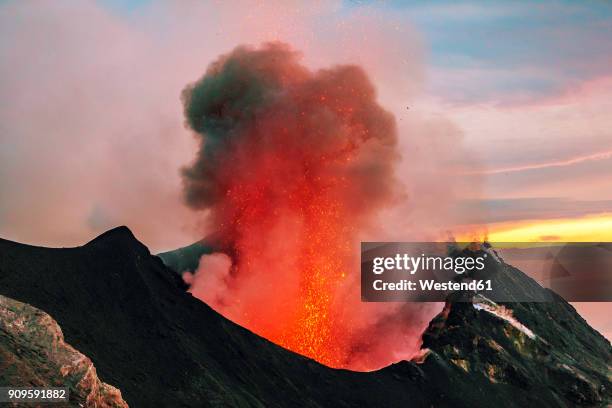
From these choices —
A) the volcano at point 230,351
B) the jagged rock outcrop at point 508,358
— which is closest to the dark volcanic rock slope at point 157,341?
the volcano at point 230,351

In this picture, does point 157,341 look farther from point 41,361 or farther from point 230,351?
point 41,361

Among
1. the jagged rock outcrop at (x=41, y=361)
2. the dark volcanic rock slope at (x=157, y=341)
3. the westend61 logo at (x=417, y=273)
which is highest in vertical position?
the westend61 logo at (x=417, y=273)

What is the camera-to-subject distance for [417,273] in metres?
87.7

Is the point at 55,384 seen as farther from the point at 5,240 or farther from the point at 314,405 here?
the point at 314,405

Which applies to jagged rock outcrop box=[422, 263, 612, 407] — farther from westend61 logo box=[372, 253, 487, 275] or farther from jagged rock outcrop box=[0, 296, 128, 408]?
jagged rock outcrop box=[0, 296, 128, 408]

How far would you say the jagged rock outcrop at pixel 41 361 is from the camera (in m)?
32.4

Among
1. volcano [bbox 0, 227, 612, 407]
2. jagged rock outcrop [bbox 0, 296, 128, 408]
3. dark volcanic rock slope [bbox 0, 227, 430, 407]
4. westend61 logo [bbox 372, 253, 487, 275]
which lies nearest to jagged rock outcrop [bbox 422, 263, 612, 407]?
volcano [bbox 0, 227, 612, 407]

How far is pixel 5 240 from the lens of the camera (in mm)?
51062

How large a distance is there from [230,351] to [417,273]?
35.8 meters

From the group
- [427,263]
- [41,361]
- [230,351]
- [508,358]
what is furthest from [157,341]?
[427,263]

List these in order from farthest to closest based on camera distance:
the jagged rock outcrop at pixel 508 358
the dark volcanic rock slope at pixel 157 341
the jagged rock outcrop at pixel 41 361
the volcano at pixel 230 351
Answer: the jagged rock outcrop at pixel 508 358
the volcano at pixel 230 351
the dark volcanic rock slope at pixel 157 341
the jagged rock outcrop at pixel 41 361

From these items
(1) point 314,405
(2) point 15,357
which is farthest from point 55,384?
(1) point 314,405

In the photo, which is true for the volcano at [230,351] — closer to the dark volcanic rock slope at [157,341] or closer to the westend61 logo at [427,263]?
the dark volcanic rock slope at [157,341]

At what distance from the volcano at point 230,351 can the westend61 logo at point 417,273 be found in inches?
154
